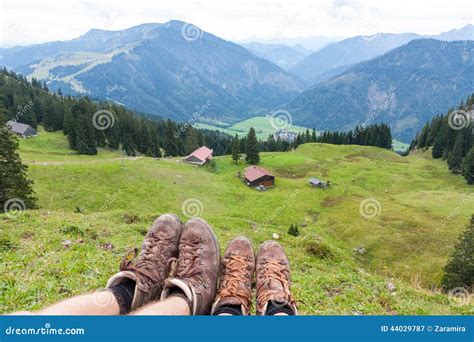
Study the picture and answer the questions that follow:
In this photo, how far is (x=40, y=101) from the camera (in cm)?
10900

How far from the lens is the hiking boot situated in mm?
5836

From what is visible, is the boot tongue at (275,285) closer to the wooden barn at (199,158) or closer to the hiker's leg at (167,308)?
the hiker's leg at (167,308)

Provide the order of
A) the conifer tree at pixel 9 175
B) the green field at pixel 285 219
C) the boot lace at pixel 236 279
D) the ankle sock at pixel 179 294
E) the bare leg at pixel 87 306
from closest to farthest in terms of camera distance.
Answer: the bare leg at pixel 87 306 → the ankle sock at pixel 179 294 → the boot lace at pixel 236 279 → the green field at pixel 285 219 → the conifer tree at pixel 9 175

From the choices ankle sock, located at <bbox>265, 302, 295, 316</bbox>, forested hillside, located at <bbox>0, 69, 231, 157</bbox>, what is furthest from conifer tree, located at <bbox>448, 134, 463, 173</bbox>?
ankle sock, located at <bbox>265, 302, 295, 316</bbox>

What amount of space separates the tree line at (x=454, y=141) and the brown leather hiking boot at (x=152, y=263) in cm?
8475

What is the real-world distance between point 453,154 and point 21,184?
98.0 m

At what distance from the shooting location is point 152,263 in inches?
274

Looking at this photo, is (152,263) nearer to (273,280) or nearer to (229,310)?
(229,310)

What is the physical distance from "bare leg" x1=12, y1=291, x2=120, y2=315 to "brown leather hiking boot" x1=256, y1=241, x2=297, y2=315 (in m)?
2.66

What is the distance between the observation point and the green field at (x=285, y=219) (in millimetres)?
7828

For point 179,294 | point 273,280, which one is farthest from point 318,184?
point 179,294

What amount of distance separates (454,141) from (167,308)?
114m

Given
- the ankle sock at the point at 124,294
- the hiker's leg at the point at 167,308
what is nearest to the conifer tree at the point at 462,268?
the hiker's leg at the point at 167,308
